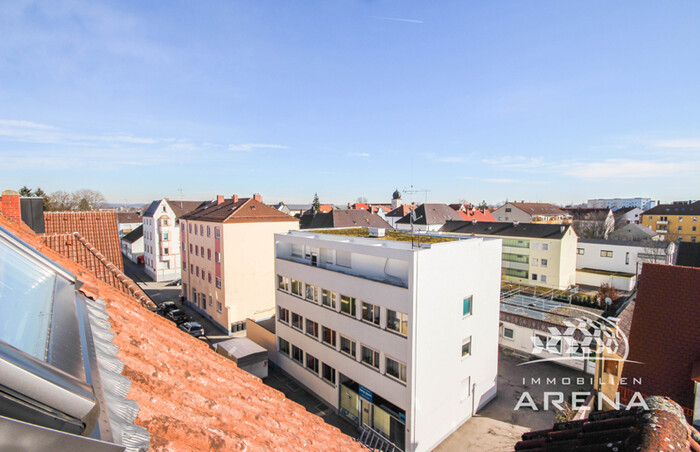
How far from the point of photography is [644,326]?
10695mm

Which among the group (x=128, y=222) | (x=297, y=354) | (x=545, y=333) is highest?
(x=128, y=222)

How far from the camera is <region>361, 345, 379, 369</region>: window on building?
14727mm

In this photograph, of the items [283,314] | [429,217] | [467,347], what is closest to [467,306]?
[467,347]

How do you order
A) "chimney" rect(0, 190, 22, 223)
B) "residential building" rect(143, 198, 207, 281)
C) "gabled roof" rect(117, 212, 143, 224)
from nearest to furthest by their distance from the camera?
"chimney" rect(0, 190, 22, 223)
"residential building" rect(143, 198, 207, 281)
"gabled roof" rect(117, 212, 143, 224)

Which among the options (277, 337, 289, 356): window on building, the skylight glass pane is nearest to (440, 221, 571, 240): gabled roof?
(277, 337, 289, 356): window on building

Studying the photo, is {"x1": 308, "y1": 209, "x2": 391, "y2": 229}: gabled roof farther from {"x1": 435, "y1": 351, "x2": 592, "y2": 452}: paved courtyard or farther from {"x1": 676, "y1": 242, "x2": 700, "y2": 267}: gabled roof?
{"x1": 676, "y1": 242, "x2": 700, "y2": 267}: gabled roof

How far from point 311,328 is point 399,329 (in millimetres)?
6472

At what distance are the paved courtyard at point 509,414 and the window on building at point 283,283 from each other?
11.0 metres

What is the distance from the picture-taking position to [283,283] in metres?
20.2

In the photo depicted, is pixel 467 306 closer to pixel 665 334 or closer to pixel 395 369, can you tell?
pixel 395 369

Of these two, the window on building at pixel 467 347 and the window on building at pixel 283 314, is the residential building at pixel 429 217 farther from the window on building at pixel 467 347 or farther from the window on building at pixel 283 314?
the window on building at pixel 467 347

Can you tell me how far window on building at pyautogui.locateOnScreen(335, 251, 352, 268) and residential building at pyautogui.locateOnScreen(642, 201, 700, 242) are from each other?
71.7 metres

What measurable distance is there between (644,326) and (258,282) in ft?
83.8

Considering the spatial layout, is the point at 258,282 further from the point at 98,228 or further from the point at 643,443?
the point at 643,443
